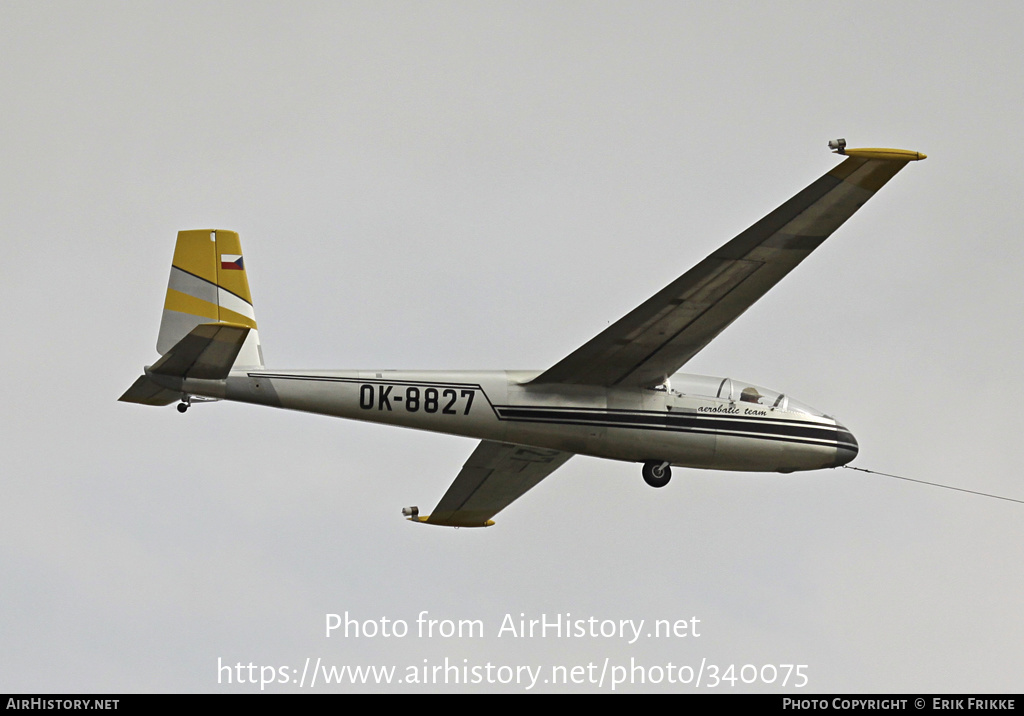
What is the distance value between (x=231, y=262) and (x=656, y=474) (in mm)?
9357

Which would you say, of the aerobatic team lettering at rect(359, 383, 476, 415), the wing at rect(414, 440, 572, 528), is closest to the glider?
the aerobatic team lettering at rect(359, 383, 476, 415)

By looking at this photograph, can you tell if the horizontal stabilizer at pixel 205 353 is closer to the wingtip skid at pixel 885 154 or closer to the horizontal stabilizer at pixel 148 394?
the horizontal stabilizer at pixel 148 394

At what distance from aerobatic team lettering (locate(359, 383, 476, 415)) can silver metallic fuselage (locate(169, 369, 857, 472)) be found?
18 millimetres

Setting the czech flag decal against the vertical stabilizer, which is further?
the czech flag decal

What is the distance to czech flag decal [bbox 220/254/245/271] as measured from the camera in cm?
2700

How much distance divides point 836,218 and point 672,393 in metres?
4.98

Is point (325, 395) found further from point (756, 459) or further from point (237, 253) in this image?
point (756, 459)

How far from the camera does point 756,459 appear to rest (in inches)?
1054

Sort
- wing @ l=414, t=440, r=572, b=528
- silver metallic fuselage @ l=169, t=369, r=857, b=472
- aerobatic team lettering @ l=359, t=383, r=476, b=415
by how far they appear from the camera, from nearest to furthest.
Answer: silver metallic fuselage @ l=169, t=369, r=857, b=472
aerobatic team lettering @ l=359, t=383, r=476, b=415
wing @ l=414, t=440, r=572, b=528

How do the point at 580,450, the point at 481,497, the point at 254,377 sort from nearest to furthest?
the point at 254,377 < the point at 580,450 < the point at 481,497

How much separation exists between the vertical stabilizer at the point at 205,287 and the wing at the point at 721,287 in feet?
20.4

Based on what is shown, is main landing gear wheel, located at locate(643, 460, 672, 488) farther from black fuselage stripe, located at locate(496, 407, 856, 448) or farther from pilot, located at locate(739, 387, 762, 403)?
pilot, located at locate(739, 387, 762, 403)

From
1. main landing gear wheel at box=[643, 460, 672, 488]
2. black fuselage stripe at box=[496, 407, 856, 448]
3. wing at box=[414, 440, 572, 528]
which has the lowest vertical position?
wing at box=[414, 440, 572, 528]
